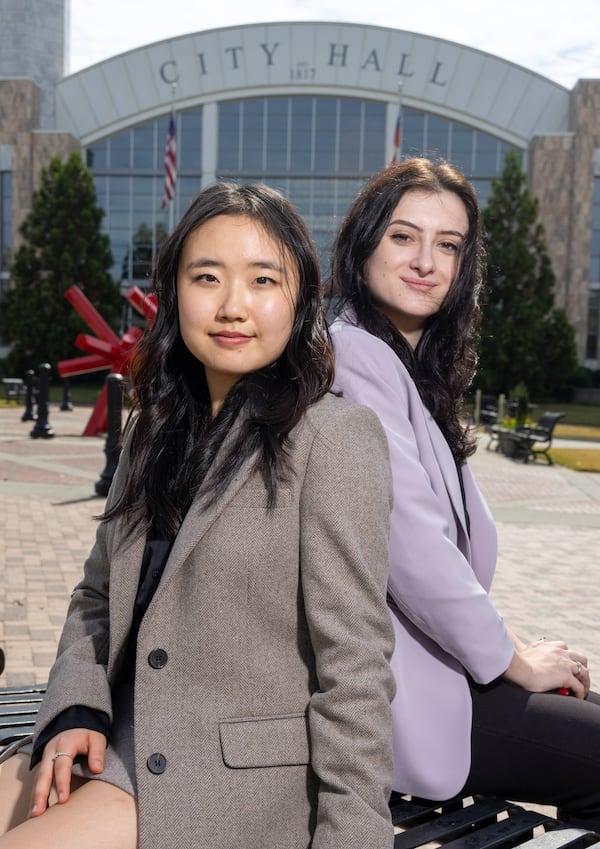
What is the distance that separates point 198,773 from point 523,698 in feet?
2.50

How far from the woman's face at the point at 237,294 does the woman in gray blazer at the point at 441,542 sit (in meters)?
0.30

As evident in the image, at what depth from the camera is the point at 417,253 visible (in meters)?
2.35

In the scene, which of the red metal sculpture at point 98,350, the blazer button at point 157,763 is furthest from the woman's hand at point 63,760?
the red metal sculpture at point 98,350

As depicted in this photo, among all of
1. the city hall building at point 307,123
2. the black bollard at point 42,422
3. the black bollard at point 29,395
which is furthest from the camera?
the city hall building at point 307,123

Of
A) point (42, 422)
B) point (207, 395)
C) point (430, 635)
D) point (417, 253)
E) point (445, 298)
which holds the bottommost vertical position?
point (42, 422)

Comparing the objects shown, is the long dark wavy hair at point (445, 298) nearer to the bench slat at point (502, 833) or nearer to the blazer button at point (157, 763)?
the bench slat at point (502, 833)

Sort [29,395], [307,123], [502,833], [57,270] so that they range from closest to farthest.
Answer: [502,833] < [29,395] < [57,270] < [307,123]

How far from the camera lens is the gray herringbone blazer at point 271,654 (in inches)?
63.8

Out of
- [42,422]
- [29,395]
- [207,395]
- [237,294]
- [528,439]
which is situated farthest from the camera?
[29,395]

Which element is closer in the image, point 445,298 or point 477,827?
point 477,827

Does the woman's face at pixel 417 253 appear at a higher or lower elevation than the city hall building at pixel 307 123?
lower

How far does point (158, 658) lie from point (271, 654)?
7.9 inches

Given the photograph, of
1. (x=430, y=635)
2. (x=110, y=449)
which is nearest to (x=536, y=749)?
(x=430, y=635)

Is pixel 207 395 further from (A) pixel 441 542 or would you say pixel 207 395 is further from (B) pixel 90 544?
(B) pixel 90 544
